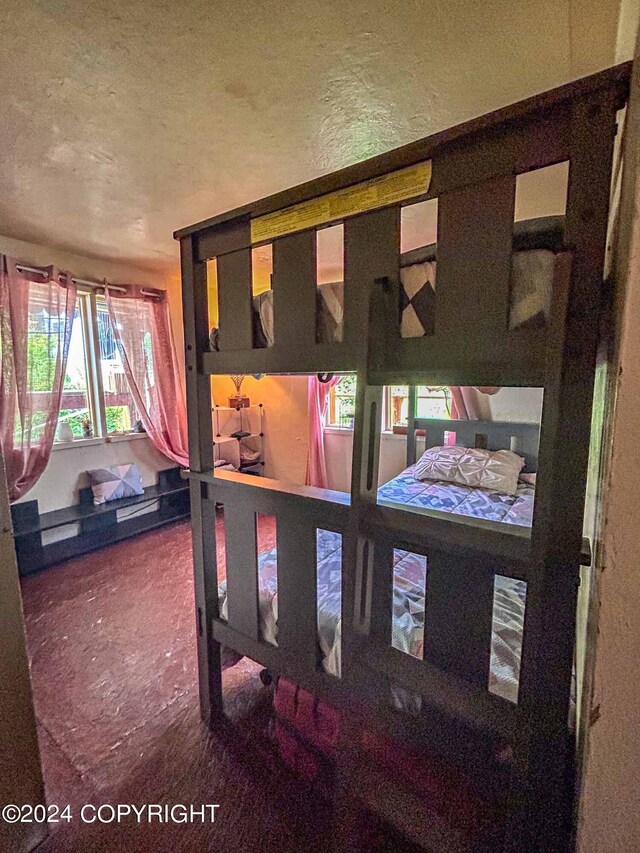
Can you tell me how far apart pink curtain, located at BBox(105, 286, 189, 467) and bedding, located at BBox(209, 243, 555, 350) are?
2.77m

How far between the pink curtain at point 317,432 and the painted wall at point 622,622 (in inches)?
153

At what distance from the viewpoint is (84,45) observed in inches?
47.0

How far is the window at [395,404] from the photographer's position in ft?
12.6

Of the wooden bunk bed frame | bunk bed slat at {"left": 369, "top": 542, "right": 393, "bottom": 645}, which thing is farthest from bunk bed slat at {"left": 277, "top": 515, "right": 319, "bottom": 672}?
bunk bed slat at {"left": 369, "top": 542, "right": 393, "bottom": 645}

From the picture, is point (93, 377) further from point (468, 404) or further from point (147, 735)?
point (468, 404)

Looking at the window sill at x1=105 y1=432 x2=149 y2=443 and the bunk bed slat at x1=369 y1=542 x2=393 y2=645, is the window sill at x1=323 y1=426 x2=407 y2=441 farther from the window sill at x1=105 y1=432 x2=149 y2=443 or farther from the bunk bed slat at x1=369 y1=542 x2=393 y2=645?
the bunk bed slat at x1=369 y1=542 x2=393 y2=645

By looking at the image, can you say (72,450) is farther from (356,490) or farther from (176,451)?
(356,490)

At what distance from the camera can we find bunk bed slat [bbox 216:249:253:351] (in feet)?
3.97

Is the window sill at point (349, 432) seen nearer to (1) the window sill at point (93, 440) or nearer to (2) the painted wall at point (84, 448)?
(2) the painted wall at point (84, 448)

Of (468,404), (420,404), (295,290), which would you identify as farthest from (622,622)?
(420,404)

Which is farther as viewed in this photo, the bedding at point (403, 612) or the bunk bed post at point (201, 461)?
the bunk bed post at point (201, 461)

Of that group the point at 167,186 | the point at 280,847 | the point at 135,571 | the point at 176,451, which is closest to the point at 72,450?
the point at 176,451

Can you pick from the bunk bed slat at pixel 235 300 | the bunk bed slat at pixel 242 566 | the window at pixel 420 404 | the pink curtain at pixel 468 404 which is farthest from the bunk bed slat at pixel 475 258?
the pink curtain at pixel 468 404

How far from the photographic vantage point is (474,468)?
288cm
